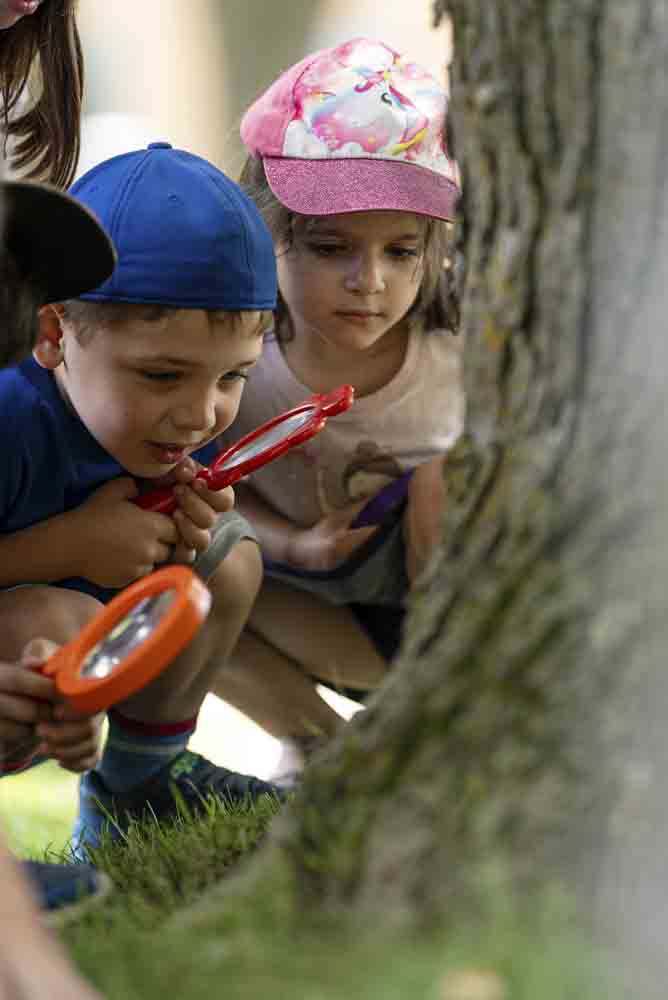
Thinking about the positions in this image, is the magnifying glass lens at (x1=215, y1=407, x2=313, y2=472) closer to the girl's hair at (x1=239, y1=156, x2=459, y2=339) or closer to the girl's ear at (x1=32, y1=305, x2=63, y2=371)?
the girl's ear at (x1=32, y1=305, x2=63, y2=371)

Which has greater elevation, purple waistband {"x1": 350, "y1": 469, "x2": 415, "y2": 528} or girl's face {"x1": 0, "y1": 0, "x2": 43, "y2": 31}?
girl's face {"x1": 0, "y1": 0, "x2": 43, "y2": 31}

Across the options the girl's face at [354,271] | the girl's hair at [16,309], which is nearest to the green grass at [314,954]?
the girl's hair at [16,309]

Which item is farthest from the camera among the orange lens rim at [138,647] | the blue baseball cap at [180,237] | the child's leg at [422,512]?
the child's leg at [422,512]

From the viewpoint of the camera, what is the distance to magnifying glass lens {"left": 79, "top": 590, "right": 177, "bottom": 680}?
3.93 feet

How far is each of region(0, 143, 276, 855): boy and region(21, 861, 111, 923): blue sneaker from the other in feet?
1.72

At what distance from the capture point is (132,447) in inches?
75.9

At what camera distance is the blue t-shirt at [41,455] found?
1.94m

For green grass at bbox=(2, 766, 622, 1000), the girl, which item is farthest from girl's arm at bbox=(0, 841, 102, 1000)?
the girl

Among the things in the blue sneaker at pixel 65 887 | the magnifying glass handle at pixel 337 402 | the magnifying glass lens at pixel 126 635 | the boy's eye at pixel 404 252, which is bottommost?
the blue sneaker at pixel 65 887

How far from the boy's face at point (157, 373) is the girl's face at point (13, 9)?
1.41 feet

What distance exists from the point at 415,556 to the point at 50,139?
91cm

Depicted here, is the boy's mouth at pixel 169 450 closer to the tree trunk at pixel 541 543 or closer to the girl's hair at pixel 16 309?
the girl's hair at pixel 16 309

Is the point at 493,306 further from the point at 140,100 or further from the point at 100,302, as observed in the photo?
the point at 140,100

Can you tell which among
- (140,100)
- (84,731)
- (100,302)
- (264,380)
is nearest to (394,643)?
(264,380)
